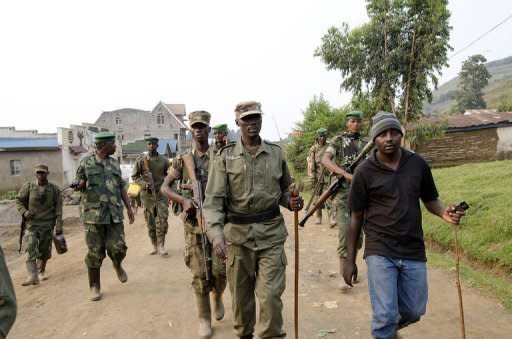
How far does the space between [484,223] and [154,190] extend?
6083 millimetres

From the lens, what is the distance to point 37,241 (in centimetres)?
687

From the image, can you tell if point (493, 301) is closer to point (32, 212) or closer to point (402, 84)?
point (32, 212)

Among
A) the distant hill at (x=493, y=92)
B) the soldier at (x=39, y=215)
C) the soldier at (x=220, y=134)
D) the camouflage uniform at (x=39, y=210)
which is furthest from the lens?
the distant hill at (x=493, y=92)

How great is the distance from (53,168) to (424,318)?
28090 millimetres

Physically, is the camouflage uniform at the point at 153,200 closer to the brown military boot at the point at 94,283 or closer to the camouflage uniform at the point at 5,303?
the brown military boot at the point at 94,283

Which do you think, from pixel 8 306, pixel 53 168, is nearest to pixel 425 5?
pixel 8 306

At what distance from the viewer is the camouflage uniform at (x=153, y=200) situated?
830 centimetres

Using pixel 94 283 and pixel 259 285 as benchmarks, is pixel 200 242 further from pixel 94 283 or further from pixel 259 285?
pixel 94 283

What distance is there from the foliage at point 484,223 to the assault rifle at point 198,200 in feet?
13.9

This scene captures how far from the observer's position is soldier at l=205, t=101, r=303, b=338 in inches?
138

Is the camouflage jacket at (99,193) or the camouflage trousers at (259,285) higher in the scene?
the camouflage jacket at (99,193)

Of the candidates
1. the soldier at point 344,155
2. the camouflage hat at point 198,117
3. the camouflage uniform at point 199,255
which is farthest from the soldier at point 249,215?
the soldier at point 344,155

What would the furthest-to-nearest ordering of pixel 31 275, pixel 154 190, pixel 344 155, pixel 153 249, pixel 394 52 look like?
pixel 394 52 < pixel 153 249 < pixel 154 190 < pixel 31 275 < pixel 344 155

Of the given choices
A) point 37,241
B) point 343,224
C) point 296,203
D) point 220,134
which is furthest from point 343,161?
point 37,241
